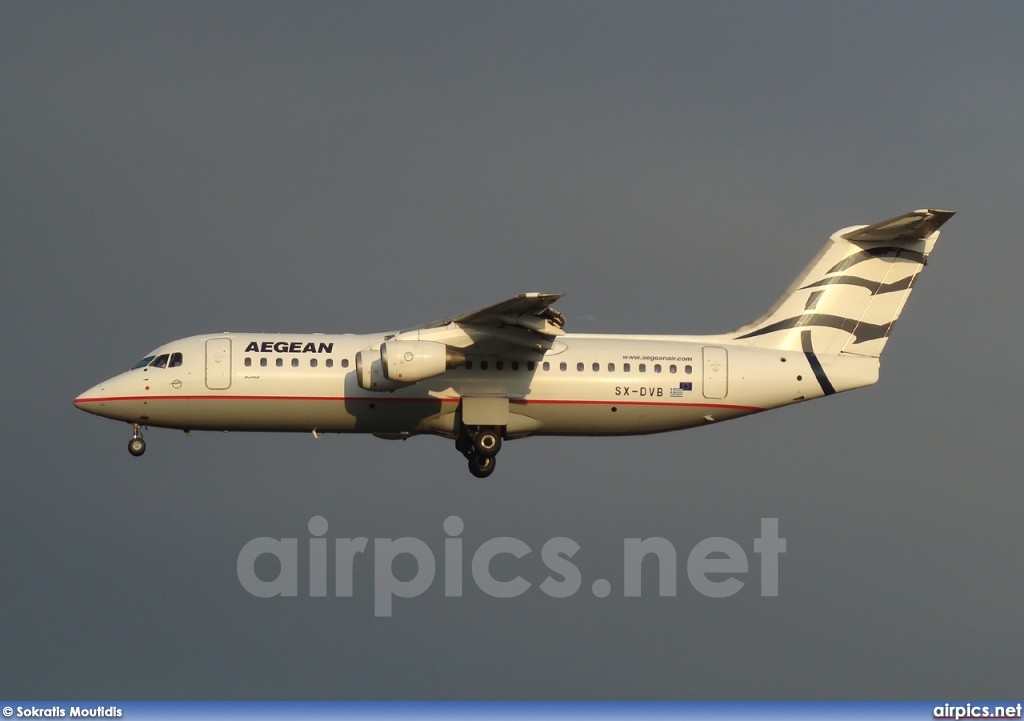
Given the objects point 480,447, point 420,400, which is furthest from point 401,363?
point 480,447

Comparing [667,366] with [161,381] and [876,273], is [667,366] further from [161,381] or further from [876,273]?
[161,381]

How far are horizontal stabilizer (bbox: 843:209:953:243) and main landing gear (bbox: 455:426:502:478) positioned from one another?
25.9ft

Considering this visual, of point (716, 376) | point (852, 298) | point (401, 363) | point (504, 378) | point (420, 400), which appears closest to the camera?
point (401, 363)

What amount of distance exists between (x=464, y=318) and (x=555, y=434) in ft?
10.6

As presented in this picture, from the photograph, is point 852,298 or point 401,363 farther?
point 852,298

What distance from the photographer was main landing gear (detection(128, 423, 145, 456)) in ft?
116

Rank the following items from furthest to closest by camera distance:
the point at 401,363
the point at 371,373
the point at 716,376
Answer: the point at 716,376 < the point at 371,373 < the point at 401,363

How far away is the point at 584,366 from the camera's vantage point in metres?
35.2

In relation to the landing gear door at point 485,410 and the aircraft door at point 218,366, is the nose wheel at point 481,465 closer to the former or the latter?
the landing gear door at point 485,410

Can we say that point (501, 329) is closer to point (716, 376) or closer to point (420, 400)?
point (420, 400)

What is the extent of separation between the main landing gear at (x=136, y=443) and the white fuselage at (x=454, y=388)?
29 centimetres

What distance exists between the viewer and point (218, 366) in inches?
1362

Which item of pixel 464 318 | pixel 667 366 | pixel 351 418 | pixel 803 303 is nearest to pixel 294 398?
pixel 351 418

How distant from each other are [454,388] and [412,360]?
6.38 ft
